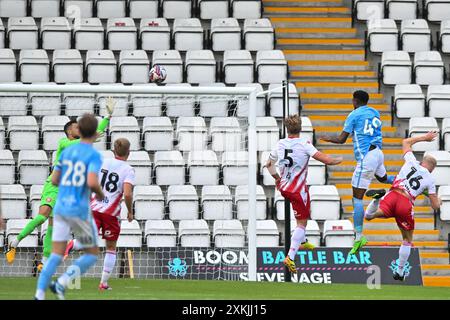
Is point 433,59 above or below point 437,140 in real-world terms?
above

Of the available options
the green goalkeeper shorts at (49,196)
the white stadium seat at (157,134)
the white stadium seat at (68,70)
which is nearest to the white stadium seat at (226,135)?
the white stadium seat at (157,134)

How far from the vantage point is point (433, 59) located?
23969 millimetres

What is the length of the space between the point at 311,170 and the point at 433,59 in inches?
153

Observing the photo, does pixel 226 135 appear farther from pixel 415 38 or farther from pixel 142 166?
pixel 415 38

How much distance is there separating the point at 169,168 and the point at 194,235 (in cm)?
125

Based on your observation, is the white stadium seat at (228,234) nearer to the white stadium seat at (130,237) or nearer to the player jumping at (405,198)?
the white stadium seat at (130,237)

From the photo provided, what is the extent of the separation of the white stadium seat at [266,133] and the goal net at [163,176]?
0.70m

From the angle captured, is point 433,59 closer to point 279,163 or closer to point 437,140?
point 437,140

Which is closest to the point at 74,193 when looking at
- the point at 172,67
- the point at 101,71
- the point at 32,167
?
the point at 32,167

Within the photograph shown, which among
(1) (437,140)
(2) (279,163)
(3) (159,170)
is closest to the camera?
(2) (279,163)

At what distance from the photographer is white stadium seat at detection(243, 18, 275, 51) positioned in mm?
24203

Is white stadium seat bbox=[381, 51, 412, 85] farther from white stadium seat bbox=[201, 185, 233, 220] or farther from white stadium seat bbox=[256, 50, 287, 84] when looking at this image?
white stadium seat bbox=[201, 185, 233, 220]

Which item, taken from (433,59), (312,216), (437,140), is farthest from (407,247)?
(433,59)

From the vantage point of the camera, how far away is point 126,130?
20703mm
